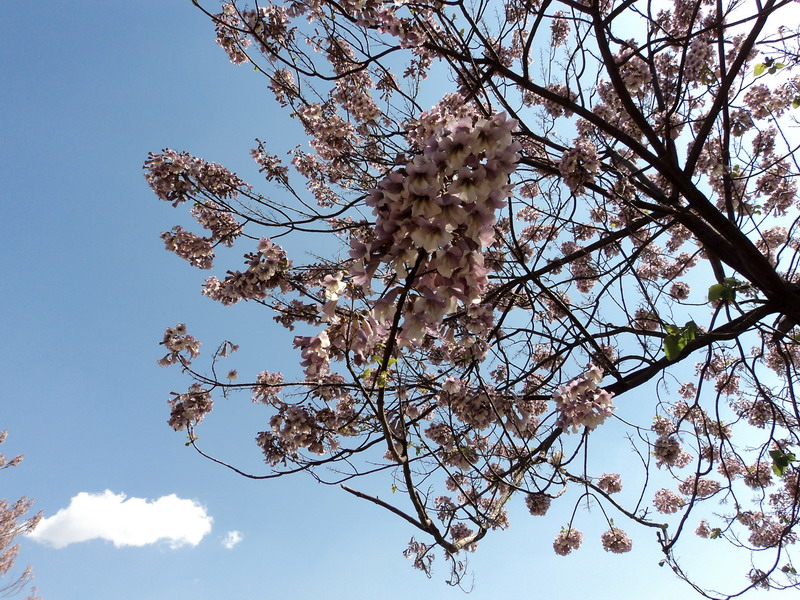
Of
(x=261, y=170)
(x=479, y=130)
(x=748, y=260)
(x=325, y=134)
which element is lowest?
(x=479, y=130)

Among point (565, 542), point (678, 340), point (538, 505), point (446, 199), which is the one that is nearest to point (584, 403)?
point (678, 340)

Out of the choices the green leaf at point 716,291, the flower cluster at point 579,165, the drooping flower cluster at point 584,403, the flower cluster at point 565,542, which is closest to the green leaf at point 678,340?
the green leaf at point 716,291

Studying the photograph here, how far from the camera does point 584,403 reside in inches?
100

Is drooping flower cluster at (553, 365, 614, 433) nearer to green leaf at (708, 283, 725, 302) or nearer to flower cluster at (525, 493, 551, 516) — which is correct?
green leaf at (708, 283, 725, 302)

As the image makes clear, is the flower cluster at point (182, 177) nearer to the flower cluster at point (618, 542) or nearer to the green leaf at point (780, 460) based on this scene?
the green leaf at point (780, 460)

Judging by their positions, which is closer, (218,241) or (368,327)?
(368,327)

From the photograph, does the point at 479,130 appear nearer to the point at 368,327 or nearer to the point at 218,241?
the point at 368,327

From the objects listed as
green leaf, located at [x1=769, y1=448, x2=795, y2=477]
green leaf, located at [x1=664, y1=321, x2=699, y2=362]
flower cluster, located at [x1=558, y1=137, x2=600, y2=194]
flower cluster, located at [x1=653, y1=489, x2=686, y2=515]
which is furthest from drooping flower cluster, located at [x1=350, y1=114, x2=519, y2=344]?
flower cluster, located at [x1=653, y1=489, x2=686, y2=515]

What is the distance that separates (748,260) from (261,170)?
14.6 feet

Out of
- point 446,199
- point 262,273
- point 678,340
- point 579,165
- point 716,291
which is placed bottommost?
point 446,199

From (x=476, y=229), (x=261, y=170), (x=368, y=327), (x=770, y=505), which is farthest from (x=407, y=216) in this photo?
(x=770, y=505)

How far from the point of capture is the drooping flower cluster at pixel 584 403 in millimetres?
2539

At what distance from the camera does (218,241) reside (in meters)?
4.35

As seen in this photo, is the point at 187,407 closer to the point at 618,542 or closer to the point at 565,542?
the point at 565,542
